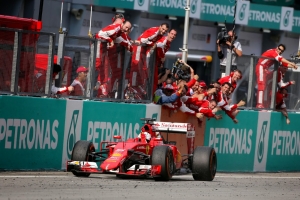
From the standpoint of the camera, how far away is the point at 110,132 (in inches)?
636

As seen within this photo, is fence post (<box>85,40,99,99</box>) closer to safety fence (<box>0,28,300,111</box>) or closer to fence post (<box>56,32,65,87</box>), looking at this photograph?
safety fence (<box>0,28,300,111</box>)

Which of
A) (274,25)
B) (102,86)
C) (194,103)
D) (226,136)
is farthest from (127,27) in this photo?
(274,25)

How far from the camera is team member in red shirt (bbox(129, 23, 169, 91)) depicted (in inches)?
659

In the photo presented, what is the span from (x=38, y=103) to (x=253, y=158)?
239 inches

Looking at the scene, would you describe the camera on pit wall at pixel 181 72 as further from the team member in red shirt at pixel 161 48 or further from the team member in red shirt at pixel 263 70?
the team member in red shirt at pixel 263 70

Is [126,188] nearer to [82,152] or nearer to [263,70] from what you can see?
[82,152]

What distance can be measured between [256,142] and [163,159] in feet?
21.0

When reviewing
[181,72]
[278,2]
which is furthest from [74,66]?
[278,2]

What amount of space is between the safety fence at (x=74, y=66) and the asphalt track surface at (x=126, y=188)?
149 centimetres

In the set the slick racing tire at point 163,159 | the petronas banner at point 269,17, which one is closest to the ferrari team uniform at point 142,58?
the slick racing tire at point 163,159

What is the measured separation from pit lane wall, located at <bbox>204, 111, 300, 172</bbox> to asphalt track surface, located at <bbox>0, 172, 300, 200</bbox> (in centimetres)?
333

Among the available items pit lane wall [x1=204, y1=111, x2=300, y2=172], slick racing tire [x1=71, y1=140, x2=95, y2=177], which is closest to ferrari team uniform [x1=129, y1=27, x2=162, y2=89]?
pit lane wall [x1=204, y1=111, x2=300, y2=172]

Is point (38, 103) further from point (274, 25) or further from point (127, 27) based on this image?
point (274, 25)

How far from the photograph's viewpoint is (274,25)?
36.6 meters
